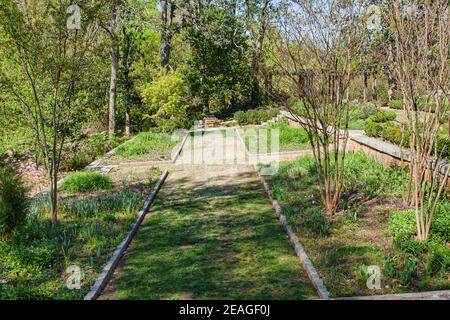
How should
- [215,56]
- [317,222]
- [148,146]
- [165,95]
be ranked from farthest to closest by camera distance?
1. [215,56]
2. [165,95]
3. [148,146]
4. [317,222]

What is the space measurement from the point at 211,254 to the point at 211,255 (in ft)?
0.16

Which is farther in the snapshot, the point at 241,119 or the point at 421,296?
the point at 241,119

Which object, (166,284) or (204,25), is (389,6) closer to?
(166,284)

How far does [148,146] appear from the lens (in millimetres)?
17797

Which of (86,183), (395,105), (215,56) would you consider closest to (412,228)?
(86,183)

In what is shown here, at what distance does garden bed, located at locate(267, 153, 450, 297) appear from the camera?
18.1 feet

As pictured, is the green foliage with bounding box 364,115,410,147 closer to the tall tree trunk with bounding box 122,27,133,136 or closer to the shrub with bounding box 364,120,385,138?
the shrub with bounding box 364,120,385,138

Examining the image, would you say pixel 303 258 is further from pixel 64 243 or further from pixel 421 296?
pixel 64 243

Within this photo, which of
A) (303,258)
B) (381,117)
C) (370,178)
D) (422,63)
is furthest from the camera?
(381,117)

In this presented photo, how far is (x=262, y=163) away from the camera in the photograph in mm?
14289

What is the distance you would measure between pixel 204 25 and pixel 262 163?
19.9 m

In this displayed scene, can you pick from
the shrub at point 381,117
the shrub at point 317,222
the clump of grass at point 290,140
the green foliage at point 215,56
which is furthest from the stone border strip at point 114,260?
the green foliage at point 215,56

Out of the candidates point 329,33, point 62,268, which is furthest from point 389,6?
point 62,268

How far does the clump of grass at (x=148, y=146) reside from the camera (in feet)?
55.1
